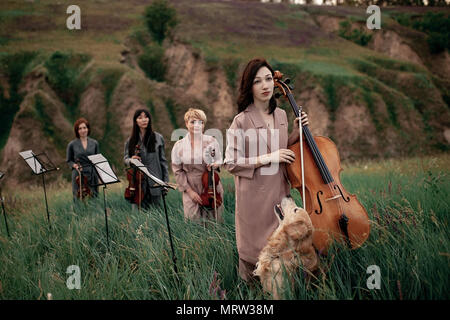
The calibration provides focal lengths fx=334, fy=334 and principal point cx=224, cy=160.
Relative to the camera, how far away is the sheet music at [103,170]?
11.8 feet

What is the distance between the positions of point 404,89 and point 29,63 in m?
23.5

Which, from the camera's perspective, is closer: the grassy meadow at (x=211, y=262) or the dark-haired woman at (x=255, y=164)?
the grassy meadow at (x=211, y=262)

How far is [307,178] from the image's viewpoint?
242cm

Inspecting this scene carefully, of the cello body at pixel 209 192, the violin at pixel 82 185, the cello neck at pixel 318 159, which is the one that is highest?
the cello neck at pixel 318 159

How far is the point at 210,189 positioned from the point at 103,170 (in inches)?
54.3

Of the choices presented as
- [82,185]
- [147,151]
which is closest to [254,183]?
Result: [147,151]

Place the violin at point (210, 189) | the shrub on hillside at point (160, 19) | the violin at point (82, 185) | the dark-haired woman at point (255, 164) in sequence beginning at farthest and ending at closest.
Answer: the shrub on hillside at point (160, 19) → the violin at point (82, 185) → the violin at point (210, 189) → the dark-haired woman at point (255, 164)

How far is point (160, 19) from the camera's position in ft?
78.2

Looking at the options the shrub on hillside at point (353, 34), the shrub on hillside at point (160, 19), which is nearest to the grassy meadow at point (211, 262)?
the shrub on hillside at point (160, 19)

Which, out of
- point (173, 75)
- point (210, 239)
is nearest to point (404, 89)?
point (173, 75)

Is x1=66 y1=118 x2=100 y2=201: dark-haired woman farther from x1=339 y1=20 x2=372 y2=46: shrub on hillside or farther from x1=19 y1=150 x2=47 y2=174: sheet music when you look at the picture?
x1=339 y1=20 x2=372 y2=46: shrub on hillside

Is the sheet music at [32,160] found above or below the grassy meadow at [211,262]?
above

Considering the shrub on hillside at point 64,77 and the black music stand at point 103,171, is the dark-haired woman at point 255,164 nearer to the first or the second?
the black music stand at point 103,171

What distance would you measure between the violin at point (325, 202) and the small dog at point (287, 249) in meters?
0.20
